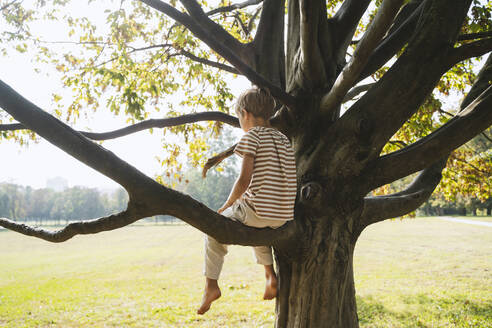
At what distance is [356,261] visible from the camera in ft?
53.5

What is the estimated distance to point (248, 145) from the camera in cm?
238

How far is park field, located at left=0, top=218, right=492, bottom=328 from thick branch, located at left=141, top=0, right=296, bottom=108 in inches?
226

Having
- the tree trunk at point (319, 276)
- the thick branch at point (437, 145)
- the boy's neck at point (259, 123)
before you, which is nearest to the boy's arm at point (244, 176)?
the boy's neck at point (259, 123)

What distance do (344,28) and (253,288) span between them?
9424 mm

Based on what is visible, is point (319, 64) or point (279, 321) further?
point (319, 64)

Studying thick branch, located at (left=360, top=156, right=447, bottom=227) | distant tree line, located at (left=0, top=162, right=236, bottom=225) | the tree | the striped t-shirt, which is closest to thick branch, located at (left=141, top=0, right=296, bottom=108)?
the tree

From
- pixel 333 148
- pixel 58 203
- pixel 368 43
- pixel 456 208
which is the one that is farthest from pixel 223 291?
pixel 58 203

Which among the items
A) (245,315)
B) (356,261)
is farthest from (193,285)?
(356,261)

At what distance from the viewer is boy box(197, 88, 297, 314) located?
2.32 m

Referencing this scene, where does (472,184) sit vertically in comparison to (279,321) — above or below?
above

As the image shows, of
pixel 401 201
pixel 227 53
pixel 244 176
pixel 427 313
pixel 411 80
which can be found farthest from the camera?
pixel 427 313

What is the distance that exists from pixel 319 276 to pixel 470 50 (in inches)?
79.7

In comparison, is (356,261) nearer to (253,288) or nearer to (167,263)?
(253,288)

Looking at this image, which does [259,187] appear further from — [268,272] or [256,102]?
[268,272]
